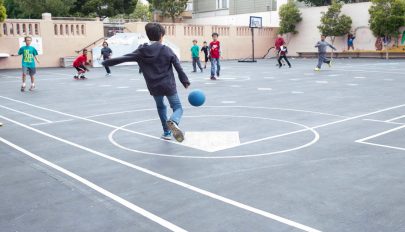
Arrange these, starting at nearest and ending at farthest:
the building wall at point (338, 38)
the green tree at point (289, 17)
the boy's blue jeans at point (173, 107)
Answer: the boy's blue jeans at point (173, 107), the building wall at point (338, 38), the green tree at point (289, 17)

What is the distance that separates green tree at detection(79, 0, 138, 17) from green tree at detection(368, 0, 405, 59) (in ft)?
86.1

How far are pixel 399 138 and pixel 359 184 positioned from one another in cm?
276

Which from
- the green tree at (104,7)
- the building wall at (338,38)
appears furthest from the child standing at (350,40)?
the green tree at (104,7)

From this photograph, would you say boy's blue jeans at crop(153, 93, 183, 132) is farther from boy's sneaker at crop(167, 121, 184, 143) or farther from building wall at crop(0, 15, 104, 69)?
A: building wall at crop(0, 15, 104, 69)

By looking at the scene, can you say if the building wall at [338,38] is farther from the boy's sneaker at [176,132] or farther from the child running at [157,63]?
the boy's sneaker at [176,132]

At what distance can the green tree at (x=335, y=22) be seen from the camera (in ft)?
Answer: 124

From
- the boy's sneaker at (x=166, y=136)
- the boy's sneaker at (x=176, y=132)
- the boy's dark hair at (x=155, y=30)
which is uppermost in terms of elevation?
the boy's dark hair at (x=155, y=30)

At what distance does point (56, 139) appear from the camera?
7.61 metres

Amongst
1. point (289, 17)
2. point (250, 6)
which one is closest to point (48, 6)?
point (250, 6)

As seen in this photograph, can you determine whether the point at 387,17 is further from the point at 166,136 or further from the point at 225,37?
the point at 166,136

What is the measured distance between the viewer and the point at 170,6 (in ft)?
168

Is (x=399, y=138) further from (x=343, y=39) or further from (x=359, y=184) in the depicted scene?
(x=343, y=39)

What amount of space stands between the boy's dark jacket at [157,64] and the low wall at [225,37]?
28.1m

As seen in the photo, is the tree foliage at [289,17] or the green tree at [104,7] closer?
the tree foliage at [289,17]
